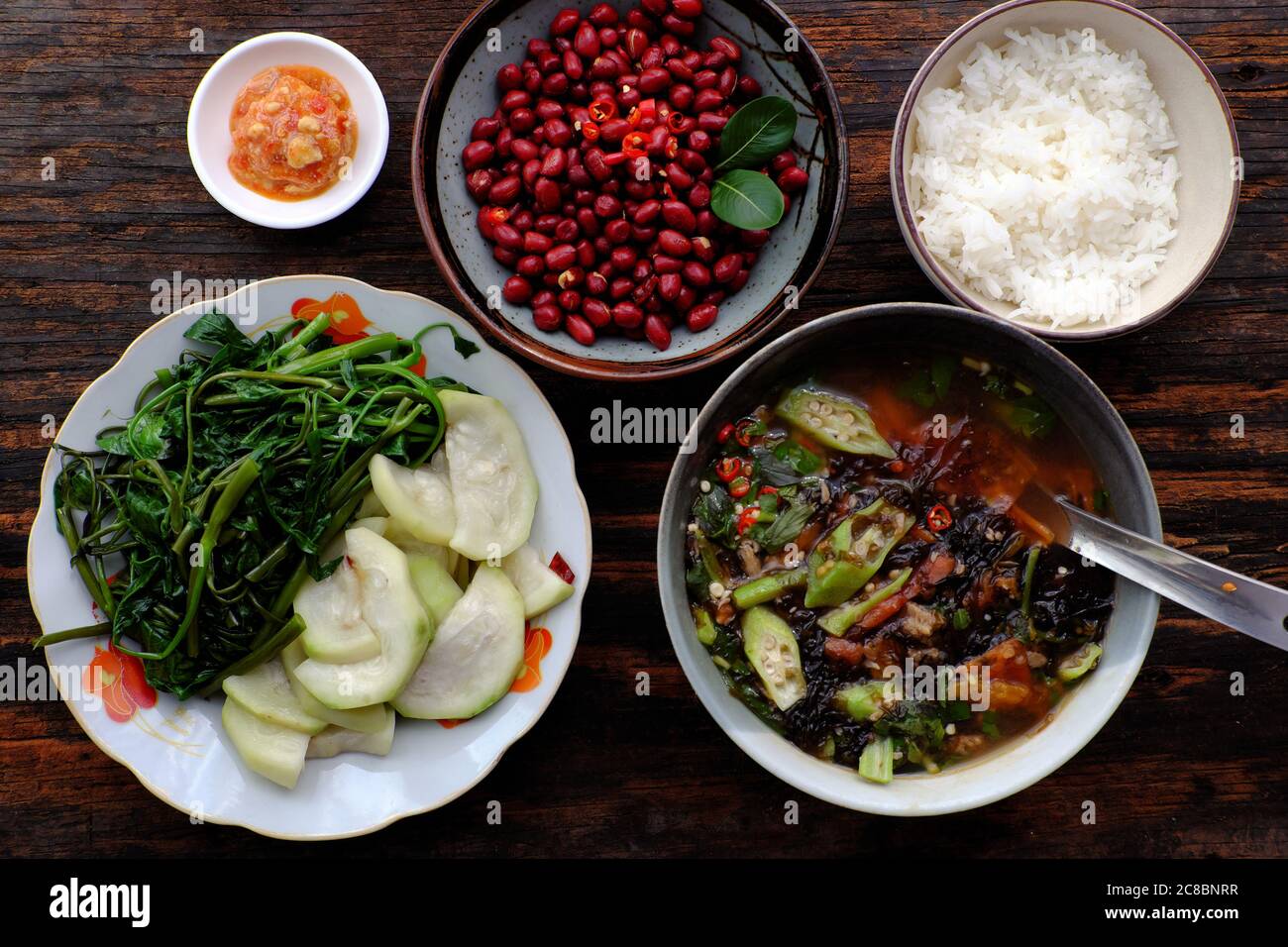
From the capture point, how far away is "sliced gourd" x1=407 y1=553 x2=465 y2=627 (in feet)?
8.12

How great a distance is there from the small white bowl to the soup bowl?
4.19 feet

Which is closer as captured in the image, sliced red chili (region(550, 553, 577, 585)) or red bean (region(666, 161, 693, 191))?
red bean (region(666, 161, 693, 191))

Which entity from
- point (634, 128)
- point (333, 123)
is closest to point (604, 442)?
point (634, 128)

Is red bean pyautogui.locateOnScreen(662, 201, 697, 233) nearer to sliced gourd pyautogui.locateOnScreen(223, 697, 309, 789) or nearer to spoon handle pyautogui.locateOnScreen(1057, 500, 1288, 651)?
spoon handle pyautogui.locateOnScreen(1057, 500, 1288, 651)

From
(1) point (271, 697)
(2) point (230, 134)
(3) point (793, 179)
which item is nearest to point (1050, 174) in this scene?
(3) point (793, 179)

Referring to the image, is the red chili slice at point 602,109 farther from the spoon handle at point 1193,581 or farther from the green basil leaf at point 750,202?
the spoon handle at point 1193,581

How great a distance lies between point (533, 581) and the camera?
2.51 meters

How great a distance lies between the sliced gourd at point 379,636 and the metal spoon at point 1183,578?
1747 millimetres

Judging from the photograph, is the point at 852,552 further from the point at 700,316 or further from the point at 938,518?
the point at 700,316

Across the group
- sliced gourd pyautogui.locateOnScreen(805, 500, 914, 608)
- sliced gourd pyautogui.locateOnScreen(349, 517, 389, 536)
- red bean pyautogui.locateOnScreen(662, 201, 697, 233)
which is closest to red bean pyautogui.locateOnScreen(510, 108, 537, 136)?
red bean pyautogui.locateOnScreen(662, 201, 697, 233)

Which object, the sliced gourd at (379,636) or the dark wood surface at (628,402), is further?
the dark wood surface at (628,402)

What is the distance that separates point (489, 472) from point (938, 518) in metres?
1.23

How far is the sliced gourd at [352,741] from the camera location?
2490 mm

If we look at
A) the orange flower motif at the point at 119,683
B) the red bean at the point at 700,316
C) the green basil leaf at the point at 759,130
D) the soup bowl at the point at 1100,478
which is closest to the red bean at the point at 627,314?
the red bean at the point at 700,316
